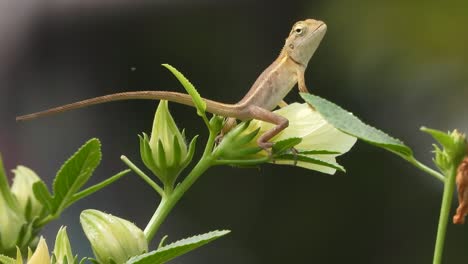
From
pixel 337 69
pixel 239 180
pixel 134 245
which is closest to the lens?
pixel 134 245

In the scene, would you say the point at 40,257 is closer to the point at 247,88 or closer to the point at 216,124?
the point at 216,124

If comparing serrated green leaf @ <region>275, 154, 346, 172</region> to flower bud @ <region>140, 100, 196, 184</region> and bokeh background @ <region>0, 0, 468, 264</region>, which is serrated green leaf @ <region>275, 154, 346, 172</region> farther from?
bokeh background @ <region>0, 0, 468, 264</region>

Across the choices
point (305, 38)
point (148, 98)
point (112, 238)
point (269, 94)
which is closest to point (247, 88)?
point (305, 38)

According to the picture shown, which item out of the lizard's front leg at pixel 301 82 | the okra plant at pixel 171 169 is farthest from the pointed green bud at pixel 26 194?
the lizard's front leg at pixel 301 82

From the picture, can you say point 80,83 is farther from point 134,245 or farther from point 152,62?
point 134,245

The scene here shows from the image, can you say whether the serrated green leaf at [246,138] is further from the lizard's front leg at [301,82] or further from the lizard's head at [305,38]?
the lizard's head at [305,38]

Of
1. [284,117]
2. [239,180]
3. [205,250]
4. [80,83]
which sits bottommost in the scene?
[205,250]

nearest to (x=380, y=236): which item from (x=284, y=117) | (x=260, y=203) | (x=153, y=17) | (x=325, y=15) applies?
(x=260, y=203)
